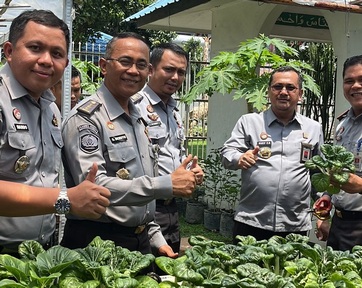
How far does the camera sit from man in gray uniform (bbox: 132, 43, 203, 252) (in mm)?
3494

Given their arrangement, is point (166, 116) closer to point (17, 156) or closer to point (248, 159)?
point (248, 159)

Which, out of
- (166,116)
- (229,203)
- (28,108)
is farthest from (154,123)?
(229,203)

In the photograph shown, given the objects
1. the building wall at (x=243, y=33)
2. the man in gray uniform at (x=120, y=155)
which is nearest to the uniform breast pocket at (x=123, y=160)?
the man in gray uniform at (x=120, y=155)

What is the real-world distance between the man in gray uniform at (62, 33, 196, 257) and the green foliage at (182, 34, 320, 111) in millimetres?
2271

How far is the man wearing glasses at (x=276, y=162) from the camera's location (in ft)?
11.5

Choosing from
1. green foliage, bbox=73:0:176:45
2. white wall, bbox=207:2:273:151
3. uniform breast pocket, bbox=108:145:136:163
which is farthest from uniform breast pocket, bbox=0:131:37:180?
green foliage, bbox=73:0:176:45

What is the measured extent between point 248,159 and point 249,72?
184 cm

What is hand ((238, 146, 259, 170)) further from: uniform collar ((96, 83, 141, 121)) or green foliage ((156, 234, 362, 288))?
green foliage ((156, 234, 362, 288))

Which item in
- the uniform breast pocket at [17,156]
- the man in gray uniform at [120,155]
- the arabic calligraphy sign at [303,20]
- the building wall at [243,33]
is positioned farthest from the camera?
the arabic calligraphy sign at [303,20]

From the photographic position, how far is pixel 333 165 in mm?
2631

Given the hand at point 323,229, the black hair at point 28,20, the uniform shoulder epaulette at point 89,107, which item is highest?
the black hair at point 28,20

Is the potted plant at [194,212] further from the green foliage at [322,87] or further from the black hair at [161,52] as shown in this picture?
the black hair at [161,52]

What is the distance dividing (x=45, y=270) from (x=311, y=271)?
0.90 m

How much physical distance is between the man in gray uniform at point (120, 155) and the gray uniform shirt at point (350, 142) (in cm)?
113
